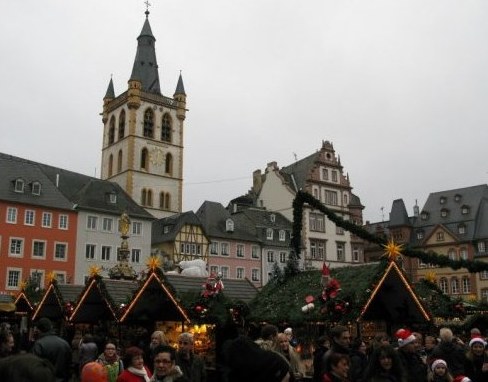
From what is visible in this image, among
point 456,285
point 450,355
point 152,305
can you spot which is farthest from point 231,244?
point 450,355

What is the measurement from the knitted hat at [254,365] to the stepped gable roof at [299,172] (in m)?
48.7

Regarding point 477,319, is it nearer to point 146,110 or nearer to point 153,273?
point 153,273

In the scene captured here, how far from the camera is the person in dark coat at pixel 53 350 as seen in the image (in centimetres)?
801

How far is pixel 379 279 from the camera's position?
1327 cm

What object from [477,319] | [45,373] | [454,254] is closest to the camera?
[45,373]

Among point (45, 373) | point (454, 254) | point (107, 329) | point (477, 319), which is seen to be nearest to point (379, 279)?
point (477, 319)

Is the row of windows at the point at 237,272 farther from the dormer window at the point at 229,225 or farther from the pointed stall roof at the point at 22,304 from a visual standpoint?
the pointed stall roof at the point at 22,304

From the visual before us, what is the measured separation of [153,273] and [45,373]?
40.3 feet

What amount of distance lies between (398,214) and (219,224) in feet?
69.0

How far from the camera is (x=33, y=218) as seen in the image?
41.9 meters

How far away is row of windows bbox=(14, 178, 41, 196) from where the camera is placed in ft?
139

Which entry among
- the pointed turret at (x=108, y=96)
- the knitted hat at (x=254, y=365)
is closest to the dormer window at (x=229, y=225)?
the pointed turret at (x=108, y=96)

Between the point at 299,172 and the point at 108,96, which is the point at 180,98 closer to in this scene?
the point at 108,96

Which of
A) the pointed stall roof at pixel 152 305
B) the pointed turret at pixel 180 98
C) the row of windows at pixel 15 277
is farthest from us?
the pointed turret at pixel 180 98
